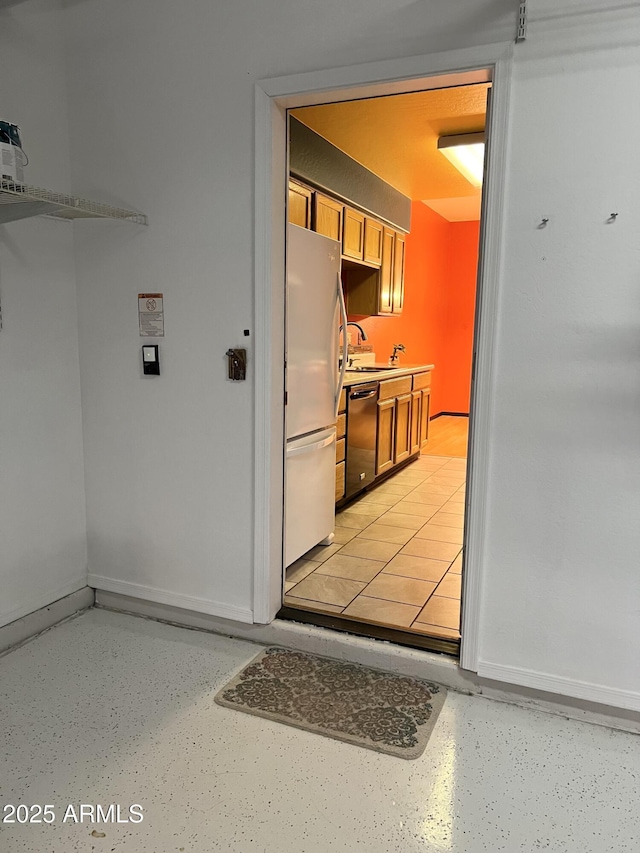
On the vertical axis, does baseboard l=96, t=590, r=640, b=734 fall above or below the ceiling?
below

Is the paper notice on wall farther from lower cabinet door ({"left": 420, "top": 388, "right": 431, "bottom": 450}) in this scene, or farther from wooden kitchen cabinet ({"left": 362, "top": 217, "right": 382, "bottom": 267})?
lower cabinet door ({"left": 420, "top": 388, "right": 431, "bottom": 450})

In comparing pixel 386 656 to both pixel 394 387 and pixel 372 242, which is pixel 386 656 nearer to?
pixel 394 387

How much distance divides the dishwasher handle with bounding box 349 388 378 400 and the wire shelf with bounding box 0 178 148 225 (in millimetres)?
2007

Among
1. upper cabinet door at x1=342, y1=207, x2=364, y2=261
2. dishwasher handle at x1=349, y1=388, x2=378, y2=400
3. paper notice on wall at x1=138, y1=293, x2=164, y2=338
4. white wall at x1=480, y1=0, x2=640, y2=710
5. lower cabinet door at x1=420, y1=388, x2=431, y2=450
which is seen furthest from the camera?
lower cabinet door at x1=420, y1=388, x2=431, y2=450

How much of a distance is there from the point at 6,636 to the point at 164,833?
1332 millimetres

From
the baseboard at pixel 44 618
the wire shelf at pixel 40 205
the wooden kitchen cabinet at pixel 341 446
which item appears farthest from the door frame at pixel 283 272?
the wooden kitchen cabinet at pixel 341 446

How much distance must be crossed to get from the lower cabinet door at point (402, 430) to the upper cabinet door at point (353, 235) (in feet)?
4.09

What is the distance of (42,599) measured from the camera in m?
2.86

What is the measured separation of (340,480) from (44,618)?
2039mm

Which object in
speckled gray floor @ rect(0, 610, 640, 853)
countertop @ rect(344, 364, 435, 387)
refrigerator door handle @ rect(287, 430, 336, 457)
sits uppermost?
countertop @ rect(344, 364, 435, 387)

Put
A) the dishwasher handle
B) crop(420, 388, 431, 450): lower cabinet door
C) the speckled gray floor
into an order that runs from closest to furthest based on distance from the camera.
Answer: the speckled gray floor < the dishwasher handle < crop(420, 388, 431, 450): lower cabinet door

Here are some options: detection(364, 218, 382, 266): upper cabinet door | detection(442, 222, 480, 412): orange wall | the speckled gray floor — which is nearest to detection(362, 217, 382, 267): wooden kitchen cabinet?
detection(364, 218, 382, 266): upper cabinet door

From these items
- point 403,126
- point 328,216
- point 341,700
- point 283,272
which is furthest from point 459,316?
point 341,700

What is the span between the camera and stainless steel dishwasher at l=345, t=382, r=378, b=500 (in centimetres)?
434
